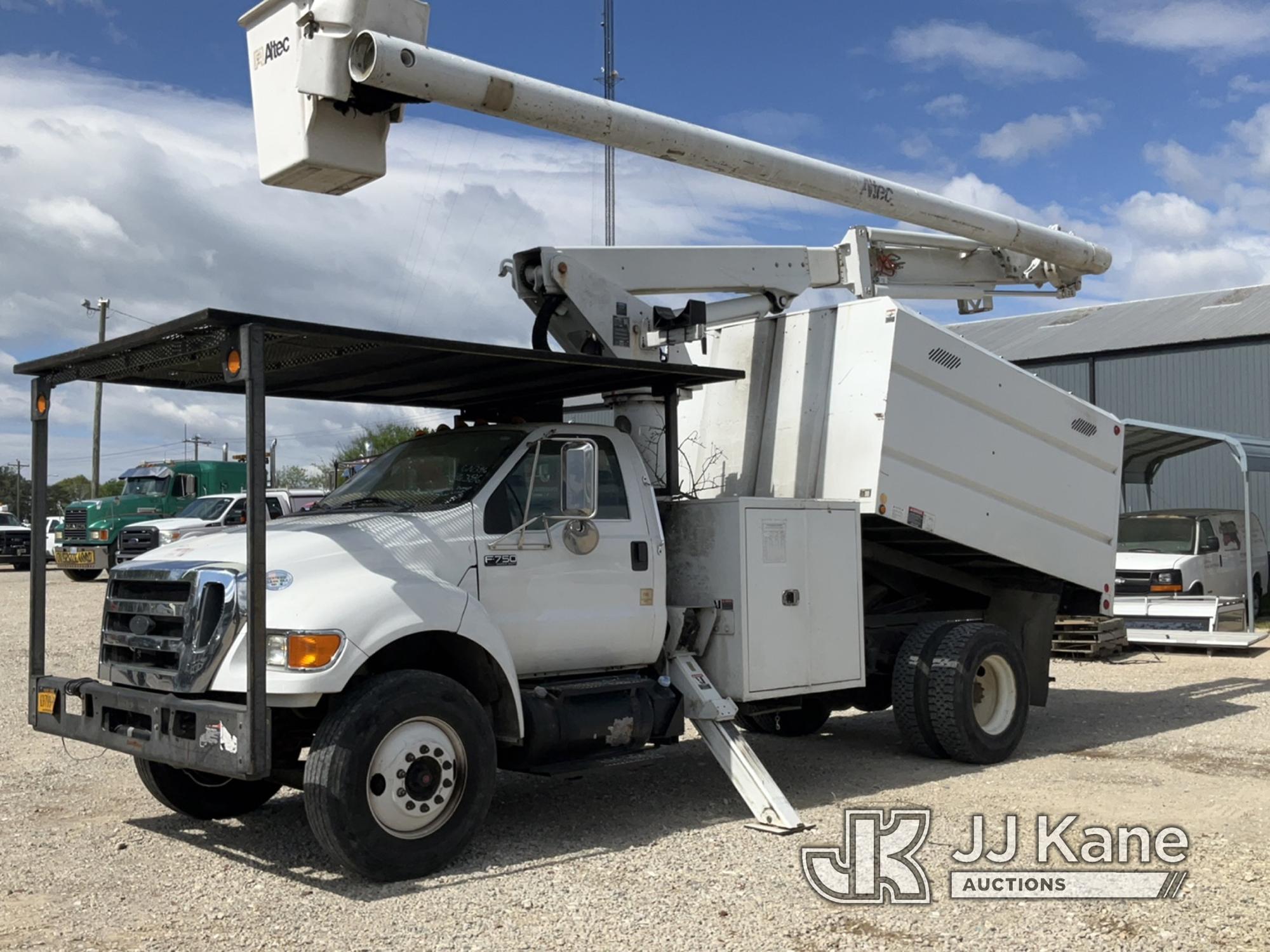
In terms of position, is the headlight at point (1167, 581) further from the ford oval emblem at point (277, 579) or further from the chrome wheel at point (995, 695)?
the ford oval emblem at point (277, 579)

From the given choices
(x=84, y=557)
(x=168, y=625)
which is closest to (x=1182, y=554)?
(x=168, y=625)

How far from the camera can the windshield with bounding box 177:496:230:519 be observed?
2461 centimetres

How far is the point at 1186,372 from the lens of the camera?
79.0 feet

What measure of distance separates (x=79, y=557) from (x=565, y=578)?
21.5 meters

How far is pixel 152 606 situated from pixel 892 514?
4.60m

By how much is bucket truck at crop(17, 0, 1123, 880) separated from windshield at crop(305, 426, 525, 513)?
0.10 feet

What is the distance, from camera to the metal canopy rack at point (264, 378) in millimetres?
5758

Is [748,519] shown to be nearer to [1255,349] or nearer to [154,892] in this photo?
[154,892]

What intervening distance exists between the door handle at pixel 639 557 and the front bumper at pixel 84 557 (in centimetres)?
2091

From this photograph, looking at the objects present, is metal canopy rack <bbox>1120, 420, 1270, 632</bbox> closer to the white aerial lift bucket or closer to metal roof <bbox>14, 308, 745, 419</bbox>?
metal roof <bbox>14, 308, 745, 419</bbox>

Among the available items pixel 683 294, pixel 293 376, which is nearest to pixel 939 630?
pixel 683 294

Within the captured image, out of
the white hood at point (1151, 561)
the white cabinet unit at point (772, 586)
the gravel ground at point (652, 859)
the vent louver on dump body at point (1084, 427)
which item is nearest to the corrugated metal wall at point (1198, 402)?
the white hood at point (1151, 561)

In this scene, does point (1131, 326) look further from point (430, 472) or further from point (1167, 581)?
point (430, 472)

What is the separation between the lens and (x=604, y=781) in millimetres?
8469
